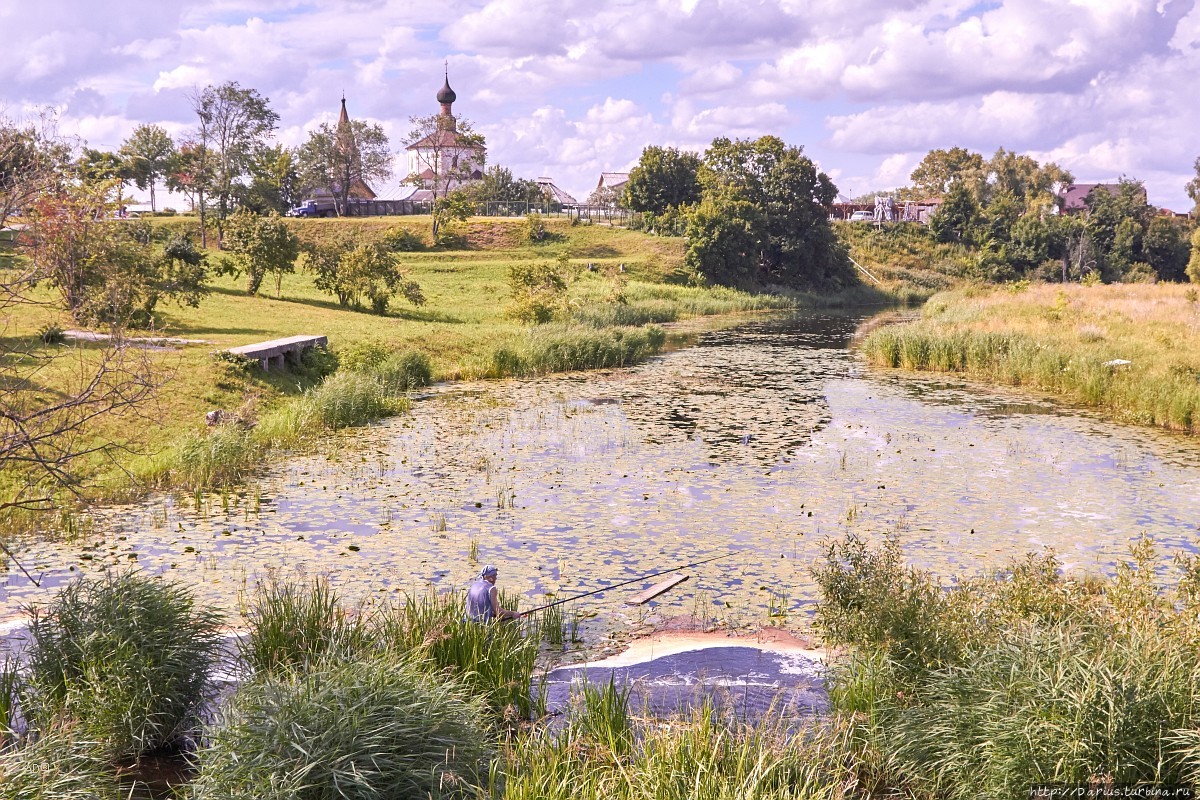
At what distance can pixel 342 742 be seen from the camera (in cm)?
644

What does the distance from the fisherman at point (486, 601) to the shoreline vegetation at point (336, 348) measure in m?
3.36

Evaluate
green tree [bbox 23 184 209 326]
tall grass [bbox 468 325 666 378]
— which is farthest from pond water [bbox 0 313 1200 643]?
green tree [bbox 23 184 209 326]

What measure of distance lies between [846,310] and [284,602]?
5906 centimetres

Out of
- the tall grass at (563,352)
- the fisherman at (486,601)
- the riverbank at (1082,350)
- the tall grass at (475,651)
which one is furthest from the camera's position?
the tall grass at (563,352)

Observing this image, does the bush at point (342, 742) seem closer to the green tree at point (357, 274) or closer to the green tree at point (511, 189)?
the green tree at point (357, 274)

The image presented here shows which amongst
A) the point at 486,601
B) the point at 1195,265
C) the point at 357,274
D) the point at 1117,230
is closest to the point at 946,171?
the point at 1117,230

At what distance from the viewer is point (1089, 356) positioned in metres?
27.4

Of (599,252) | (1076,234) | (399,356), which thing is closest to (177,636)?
(399,356)

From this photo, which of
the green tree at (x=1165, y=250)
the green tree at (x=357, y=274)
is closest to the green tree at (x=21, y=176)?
the green tree at (x=357, y=274)

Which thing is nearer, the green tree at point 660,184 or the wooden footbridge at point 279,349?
the wooden footbridge at point 279,349

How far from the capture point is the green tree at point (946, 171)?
11039 cm

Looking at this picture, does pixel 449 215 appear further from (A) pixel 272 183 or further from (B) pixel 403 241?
(A) pixel 272 183

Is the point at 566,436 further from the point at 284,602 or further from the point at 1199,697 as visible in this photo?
the point at 1199,697

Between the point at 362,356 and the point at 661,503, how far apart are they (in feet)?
43.7
